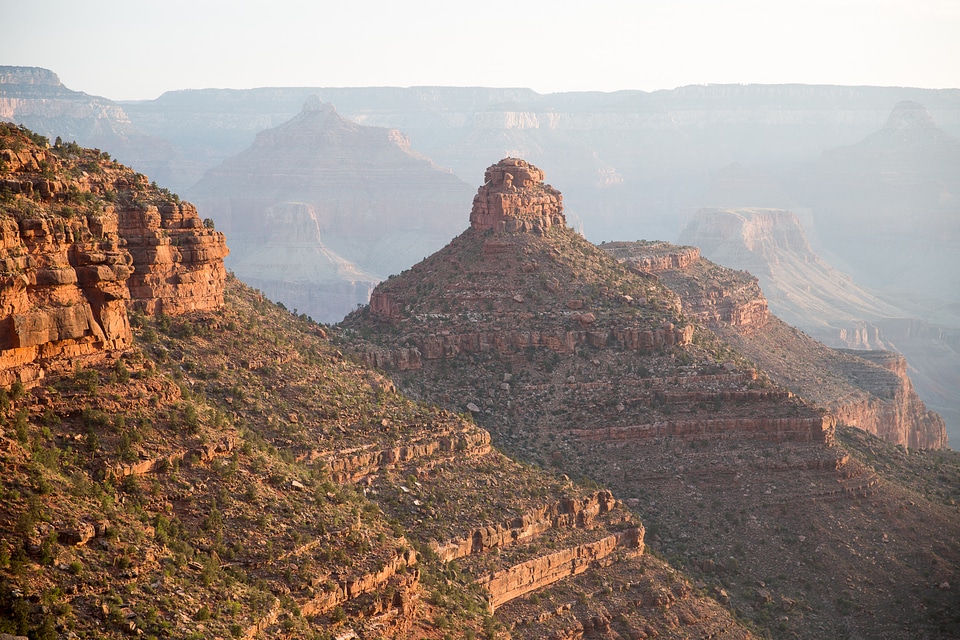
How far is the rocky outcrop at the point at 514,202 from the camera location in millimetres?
78000

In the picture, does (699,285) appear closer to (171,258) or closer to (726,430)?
(726,430)

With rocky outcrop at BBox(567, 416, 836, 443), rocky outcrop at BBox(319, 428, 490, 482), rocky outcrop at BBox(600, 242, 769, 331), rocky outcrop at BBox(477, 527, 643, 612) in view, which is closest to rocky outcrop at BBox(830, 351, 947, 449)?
rocky outcrop at BBox(600, 242, 769, 331)

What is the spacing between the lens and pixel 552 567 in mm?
53625

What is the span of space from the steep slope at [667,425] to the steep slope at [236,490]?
563 cm

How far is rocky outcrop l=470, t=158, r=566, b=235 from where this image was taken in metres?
78.0

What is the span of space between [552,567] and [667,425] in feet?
55.3

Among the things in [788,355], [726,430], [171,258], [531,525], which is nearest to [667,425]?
[726,430]

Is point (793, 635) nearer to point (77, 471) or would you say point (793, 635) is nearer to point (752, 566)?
point (752, 566)

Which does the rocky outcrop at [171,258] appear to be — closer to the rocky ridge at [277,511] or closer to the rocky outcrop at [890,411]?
the rocky ridge at [277,511]

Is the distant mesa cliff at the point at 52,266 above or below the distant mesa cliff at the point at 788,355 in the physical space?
above

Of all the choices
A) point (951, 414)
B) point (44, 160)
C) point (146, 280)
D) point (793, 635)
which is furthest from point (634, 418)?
point (951, 414)

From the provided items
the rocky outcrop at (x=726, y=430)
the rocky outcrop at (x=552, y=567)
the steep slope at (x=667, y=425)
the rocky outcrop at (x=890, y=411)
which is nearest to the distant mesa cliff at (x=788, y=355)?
the rocky outcrop at (x=890, y=411)

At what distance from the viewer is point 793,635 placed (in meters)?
60.8

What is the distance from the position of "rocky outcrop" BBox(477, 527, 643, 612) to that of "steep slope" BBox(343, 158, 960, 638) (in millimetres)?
5218
